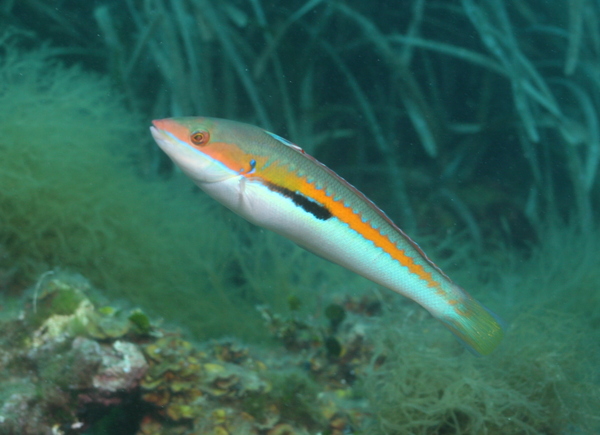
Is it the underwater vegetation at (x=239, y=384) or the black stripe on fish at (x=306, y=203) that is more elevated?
the black stripe on fish at (x=306, y=203)

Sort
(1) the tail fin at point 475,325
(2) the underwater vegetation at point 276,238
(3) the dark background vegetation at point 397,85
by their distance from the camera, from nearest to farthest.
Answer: (1) the tail fin at point 475,325 → (2) the underwater vegetation at point 276,238 → (3) the dark background vegetation at point 397,85

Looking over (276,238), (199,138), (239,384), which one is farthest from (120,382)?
(276,238)

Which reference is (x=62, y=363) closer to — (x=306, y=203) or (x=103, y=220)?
(x=306, y=203)

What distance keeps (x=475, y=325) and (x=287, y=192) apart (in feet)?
3.79

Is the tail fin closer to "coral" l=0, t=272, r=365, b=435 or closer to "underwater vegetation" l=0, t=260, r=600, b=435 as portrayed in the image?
"underwater vegetation" l=0, t=260, r=600, b=435

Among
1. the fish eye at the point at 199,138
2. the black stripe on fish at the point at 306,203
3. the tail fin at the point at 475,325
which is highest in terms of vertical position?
the fish eye at the point at 199,138

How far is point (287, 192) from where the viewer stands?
1.90 metres

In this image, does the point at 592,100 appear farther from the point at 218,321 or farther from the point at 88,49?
the point at 88,49

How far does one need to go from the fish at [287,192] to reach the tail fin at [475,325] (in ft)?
0.24

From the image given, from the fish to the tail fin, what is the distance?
0.24ft

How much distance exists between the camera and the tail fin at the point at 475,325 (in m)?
2.05

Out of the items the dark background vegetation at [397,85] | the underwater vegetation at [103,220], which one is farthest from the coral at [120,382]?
the dark background vegetation at [397,85]

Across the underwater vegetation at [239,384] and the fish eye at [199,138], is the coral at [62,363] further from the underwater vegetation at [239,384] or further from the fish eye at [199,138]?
the fish eye at [199,138]

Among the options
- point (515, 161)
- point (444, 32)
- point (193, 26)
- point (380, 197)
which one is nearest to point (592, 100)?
point (515, 161)
